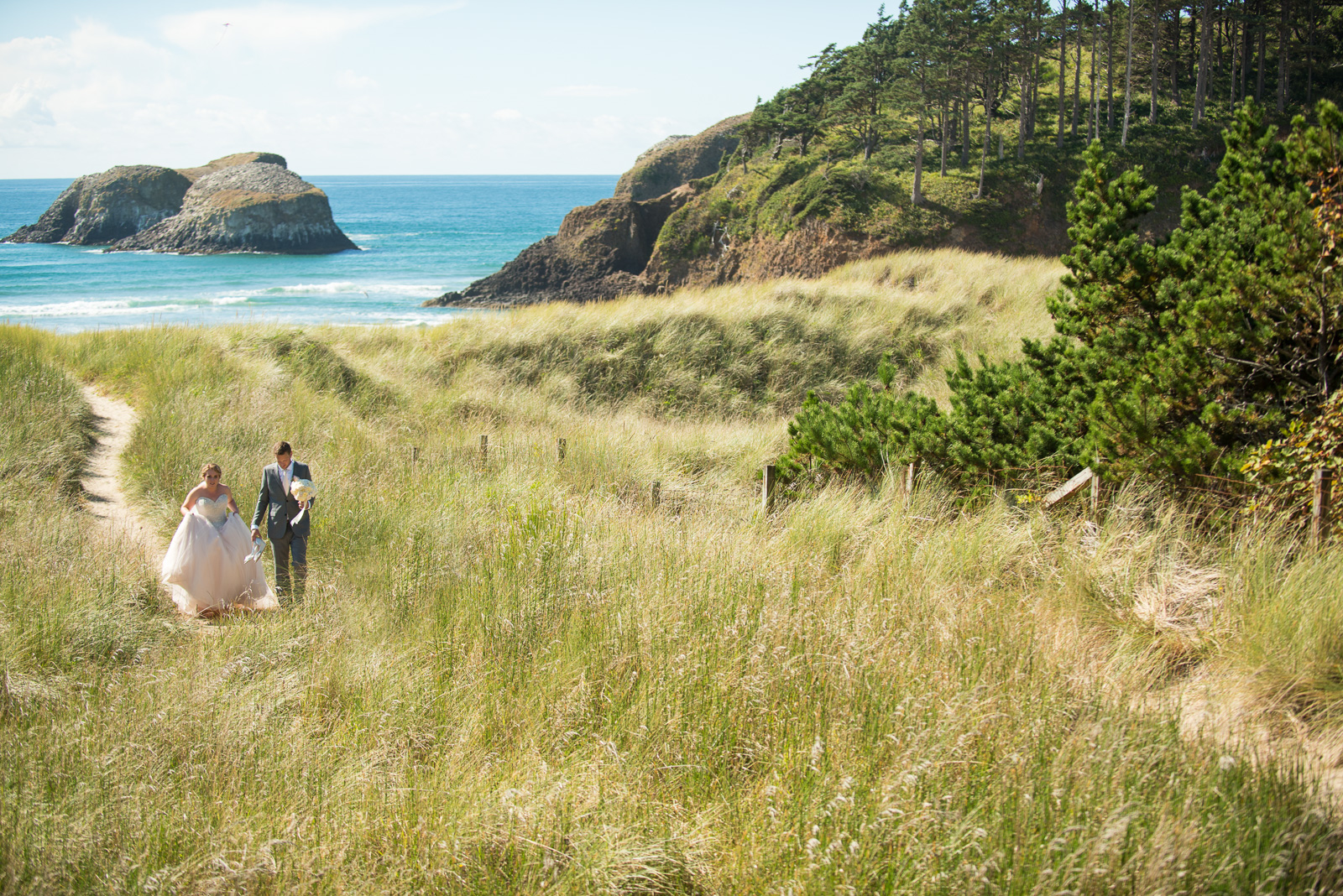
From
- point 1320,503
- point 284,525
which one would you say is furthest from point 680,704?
point 284,525

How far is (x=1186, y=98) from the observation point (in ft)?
136

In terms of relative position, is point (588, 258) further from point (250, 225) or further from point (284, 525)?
point (250, 225)

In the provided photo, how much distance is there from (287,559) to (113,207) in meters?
91.7

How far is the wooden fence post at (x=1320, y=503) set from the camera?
4.93 metres

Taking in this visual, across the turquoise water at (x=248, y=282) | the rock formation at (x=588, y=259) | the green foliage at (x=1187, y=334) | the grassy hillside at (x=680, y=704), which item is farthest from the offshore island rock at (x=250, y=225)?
the green foliage at (x=1187, y=334)

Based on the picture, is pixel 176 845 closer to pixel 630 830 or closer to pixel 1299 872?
pixel 630 830

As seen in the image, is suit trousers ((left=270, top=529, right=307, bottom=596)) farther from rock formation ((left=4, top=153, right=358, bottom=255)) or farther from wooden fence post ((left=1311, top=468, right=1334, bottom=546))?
rock formation ((left=4, top=153, right=358, bottom=255))

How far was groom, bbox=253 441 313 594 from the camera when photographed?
6906mm

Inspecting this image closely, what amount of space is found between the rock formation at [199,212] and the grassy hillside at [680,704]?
7094cm

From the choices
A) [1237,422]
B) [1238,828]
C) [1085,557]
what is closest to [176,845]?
[1238,828]

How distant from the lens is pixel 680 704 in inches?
159

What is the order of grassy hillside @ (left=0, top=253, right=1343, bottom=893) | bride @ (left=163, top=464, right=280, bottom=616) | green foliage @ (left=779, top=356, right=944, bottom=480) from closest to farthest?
grassy hillside @ (left=0, top=253, right=1343, bottom=893)
bride @ (left=163, top=464, right=280, bottom=616)
green foliage @ (left=779, top=356, right=944, bottom=480)

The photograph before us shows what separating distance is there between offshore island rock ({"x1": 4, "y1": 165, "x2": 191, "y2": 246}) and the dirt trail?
79.3 meters

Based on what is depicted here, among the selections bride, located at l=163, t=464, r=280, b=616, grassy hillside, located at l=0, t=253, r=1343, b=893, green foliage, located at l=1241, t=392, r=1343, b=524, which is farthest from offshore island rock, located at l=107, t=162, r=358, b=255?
green foliage, located at l=1241, t=392, r=1343, b=524
